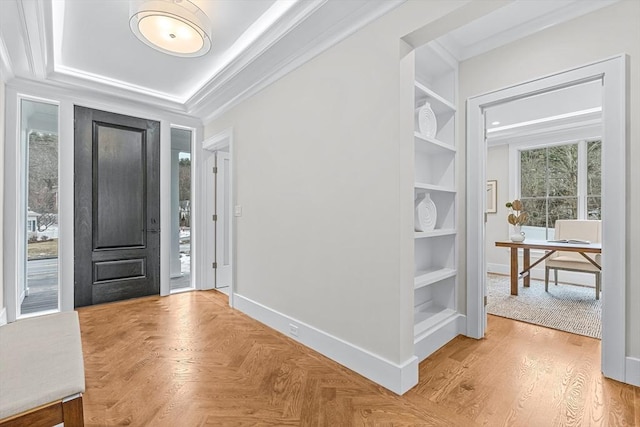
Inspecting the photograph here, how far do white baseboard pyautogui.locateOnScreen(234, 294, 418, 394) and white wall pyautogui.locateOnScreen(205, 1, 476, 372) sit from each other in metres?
0.05

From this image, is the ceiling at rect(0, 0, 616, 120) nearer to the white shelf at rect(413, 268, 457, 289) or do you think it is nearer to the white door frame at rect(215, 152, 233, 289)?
the white door frame at rect(215, 152, 233, 289)

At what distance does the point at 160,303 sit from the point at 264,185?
6.83ft

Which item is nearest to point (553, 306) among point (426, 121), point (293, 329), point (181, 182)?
point (426, 121)

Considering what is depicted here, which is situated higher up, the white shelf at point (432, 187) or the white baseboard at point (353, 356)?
the white shelf at point (432, 187)

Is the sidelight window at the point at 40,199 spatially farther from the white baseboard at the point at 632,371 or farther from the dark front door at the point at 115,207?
the white baseboard at the point at 632,371

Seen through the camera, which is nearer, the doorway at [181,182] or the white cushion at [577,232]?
the white cushion at [577,232]

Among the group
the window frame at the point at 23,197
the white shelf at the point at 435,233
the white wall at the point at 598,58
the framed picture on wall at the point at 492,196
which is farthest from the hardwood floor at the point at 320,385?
the framed picture on wall at the point at 492,196

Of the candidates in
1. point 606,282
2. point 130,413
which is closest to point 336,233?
point 130,413

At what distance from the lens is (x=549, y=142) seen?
517 centimetres

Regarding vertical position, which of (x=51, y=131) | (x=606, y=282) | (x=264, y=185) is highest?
(x=51, y=131)

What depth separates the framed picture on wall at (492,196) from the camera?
5766 mm

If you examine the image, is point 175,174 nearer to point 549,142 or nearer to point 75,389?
point 75,389

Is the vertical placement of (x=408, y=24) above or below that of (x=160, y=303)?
above

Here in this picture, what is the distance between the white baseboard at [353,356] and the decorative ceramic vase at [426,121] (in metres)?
1.71
